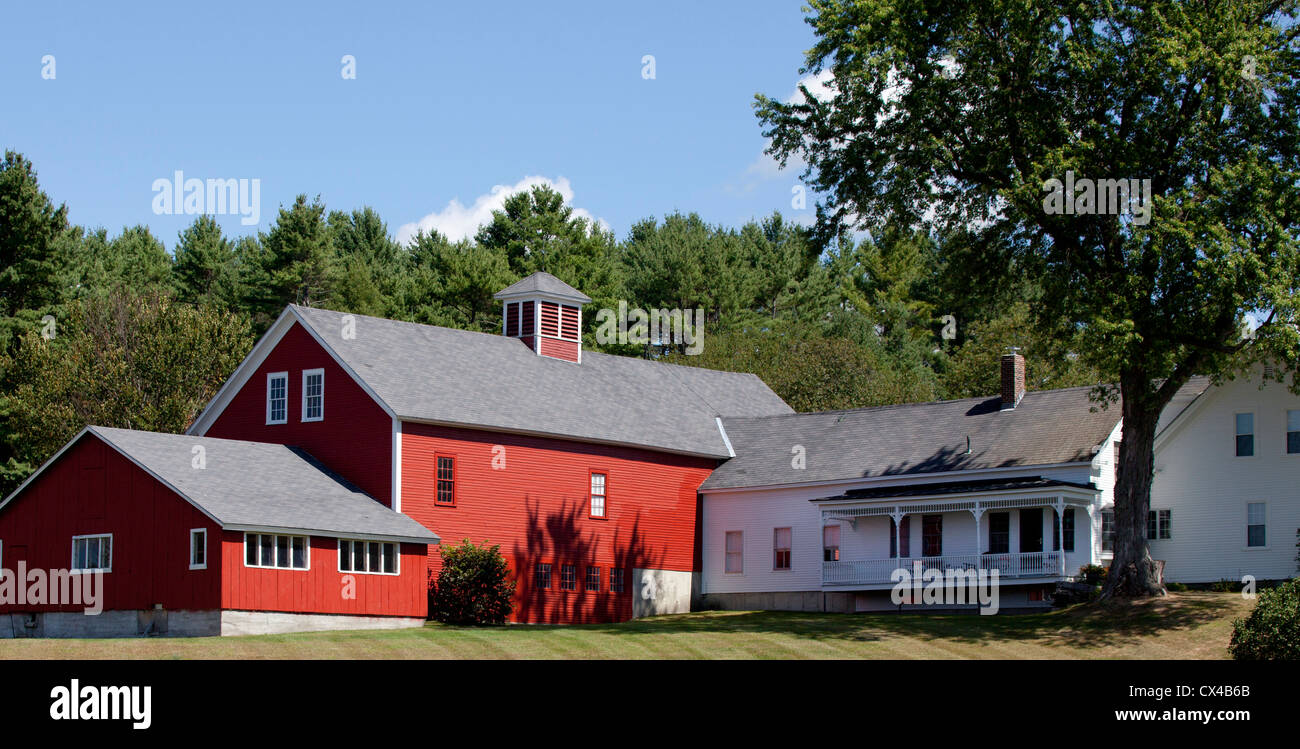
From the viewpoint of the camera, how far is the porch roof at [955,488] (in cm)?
4175

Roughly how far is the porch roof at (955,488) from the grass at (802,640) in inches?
170

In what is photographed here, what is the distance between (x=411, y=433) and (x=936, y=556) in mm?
15656

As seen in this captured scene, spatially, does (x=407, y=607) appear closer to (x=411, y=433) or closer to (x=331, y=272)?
(x=411, y=433)

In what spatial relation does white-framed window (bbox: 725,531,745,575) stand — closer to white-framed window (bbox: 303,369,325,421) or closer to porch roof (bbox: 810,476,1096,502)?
porch roof (bbox: 810,476,1096,502)

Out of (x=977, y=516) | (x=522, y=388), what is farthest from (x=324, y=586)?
(x=977, y=516)

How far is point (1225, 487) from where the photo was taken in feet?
136

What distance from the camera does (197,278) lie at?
83375 millimetres

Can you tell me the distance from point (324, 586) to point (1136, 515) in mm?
19835

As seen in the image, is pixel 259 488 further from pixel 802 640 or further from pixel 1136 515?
pixel 1136 515

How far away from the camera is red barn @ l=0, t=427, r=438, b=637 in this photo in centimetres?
3541

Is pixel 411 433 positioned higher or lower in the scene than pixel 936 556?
higher

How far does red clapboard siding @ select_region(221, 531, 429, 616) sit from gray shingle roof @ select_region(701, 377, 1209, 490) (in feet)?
43.6

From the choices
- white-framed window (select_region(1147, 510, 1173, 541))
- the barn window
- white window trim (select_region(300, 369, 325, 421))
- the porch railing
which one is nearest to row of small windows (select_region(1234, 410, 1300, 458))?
white-framed window (select_region(1147, 510, 1173, 541))
